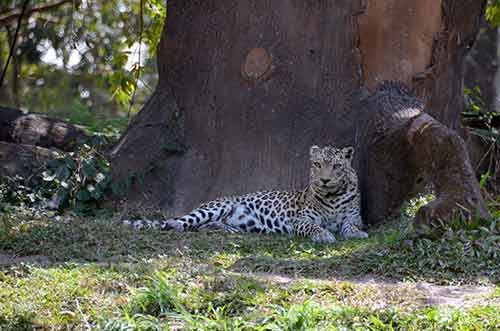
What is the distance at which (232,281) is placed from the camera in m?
6.24

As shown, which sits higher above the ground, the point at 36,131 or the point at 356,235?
the point at 36,131

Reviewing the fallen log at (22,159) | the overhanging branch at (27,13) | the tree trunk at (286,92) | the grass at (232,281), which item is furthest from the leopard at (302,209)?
the overhanging branch at (27,13)

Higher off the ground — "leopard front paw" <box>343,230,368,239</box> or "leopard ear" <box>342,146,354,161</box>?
"leopard ear" <box>342,146,354,161</box>

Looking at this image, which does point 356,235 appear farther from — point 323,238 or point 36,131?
point 36,131

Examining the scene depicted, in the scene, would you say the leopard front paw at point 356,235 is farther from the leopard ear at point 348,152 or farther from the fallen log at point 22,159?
the fallen log at point 22,159

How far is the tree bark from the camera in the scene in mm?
11734

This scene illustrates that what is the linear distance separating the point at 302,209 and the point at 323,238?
1.09 m

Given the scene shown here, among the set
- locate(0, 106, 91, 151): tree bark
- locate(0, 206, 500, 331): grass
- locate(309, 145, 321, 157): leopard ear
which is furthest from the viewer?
locate(0, 106, 91, 151): tree bark

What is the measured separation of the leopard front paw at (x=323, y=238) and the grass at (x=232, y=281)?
1.21 ft

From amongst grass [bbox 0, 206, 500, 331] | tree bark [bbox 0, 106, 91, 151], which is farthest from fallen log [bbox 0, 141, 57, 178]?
grass [bbox 0, 206, 500, 331]

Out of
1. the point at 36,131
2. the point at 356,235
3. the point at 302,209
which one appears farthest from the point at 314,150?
the point at 36,131

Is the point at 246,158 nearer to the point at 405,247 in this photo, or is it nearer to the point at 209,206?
the point at 209,206

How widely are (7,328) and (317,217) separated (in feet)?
15.2

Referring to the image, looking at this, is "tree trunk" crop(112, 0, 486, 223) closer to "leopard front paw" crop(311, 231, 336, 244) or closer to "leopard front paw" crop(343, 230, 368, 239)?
"leopard front paw" crop(343, 230, 368, 239)
